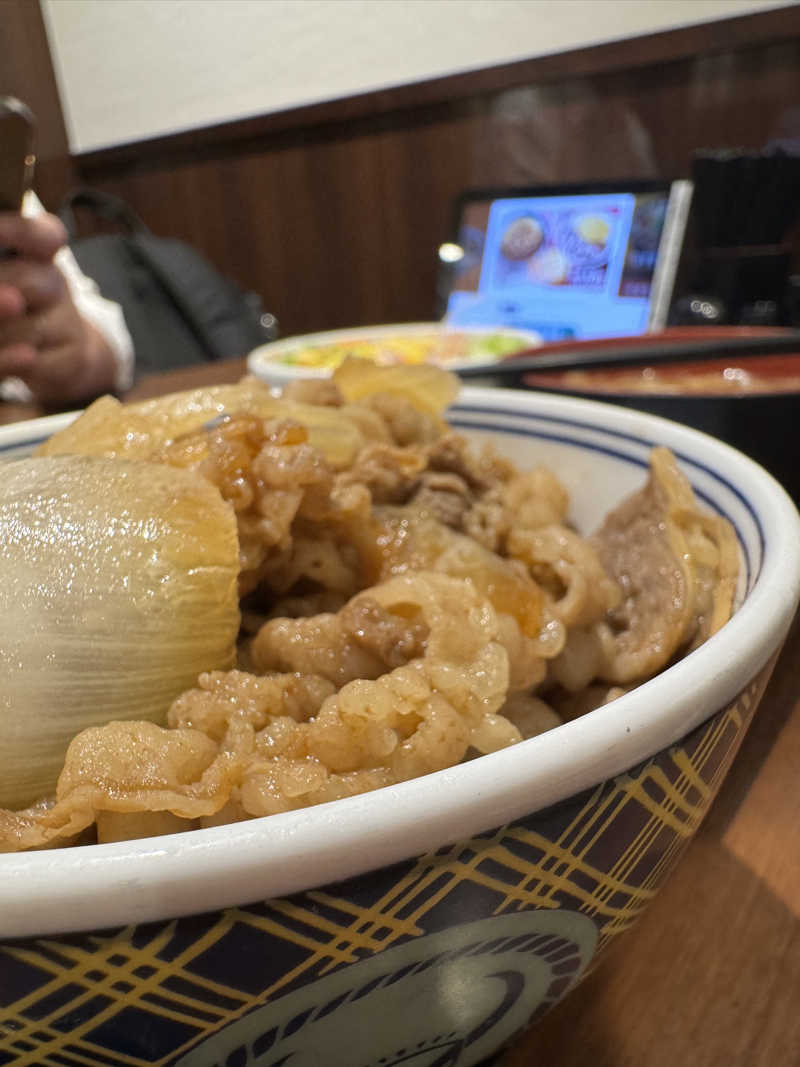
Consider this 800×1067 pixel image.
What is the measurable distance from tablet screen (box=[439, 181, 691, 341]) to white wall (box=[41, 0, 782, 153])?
1447 millimetres

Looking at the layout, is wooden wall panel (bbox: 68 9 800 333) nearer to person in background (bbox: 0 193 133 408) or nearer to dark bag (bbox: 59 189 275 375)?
dark bag (bbox: 59 189 275 375)

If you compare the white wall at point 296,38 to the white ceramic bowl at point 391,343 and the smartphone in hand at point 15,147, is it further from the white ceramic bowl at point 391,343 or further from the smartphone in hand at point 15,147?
the white ceramic bowl at point 391,343

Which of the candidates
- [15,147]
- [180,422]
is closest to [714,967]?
[180,422]

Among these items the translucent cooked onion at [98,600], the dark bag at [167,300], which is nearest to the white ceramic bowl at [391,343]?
the dark bag at [167,300]

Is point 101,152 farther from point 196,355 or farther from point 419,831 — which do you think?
point 419,831

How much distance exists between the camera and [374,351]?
6.22 feet

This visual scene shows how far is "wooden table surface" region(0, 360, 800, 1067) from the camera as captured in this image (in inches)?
16.3

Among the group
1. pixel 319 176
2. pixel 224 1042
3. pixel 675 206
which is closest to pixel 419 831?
pixel 224 1042

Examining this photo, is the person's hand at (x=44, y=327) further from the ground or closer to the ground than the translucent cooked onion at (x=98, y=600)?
closer to the ground

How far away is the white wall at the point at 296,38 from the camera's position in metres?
0.67

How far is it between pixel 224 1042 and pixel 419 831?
110mm

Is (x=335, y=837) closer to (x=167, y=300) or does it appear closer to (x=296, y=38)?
(x=296, y=38)

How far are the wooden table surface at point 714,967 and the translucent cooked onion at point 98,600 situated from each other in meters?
0.25

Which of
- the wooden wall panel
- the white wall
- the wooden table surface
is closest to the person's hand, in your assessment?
the white wall
